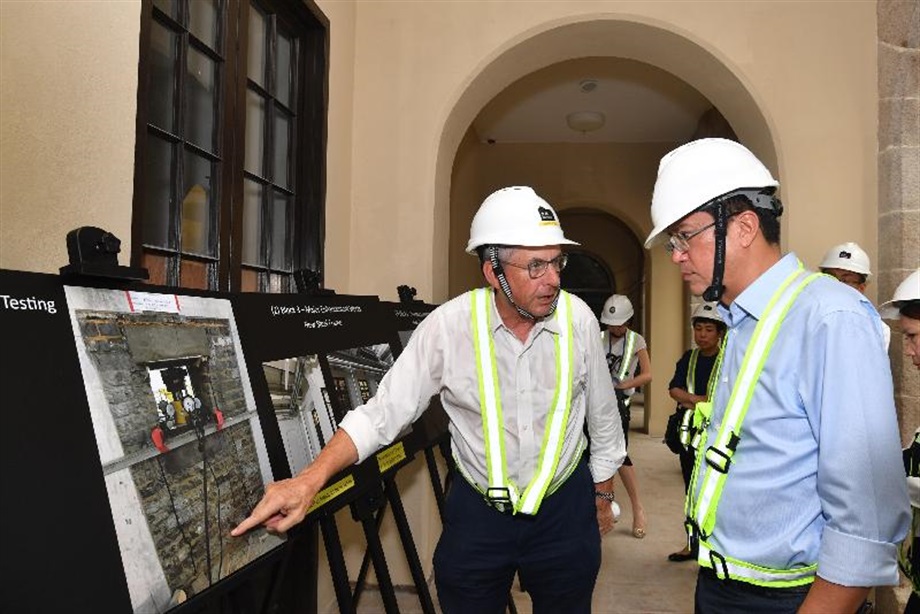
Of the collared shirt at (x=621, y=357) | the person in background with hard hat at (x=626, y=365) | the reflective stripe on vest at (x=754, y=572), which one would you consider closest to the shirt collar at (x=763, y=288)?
the reflective stripe on vest at (x=754, y=572)

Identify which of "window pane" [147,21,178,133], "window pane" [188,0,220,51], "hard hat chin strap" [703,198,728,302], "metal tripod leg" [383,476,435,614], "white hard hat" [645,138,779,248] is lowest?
"metal tripod leg" [383,476,435,614]

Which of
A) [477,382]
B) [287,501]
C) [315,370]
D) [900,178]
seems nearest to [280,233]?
[315,370]

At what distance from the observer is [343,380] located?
82.4 inches

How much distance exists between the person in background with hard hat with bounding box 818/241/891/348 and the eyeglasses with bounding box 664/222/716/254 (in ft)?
7.72

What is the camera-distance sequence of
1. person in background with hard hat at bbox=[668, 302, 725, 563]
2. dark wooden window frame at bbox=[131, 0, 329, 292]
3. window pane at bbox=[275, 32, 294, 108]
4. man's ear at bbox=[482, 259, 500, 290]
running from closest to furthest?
dark wooden window frame at bbox=[131, 0, 329, 292], man's ear at bbox=[482, 259, 500, 290], window pane at bbox=[275, 32, 294, 108], person in background with hard hat at bbox=[668, 302, 725, 563]

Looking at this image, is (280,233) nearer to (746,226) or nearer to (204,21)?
(204,21)

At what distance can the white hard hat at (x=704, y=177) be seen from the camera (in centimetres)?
121

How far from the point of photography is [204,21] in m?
2.35

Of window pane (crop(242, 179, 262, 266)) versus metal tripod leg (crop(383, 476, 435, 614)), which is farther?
window pane (crop(242, 179, 262, 266))

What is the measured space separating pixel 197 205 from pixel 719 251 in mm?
1771

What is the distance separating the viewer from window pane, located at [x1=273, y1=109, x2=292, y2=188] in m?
2.98

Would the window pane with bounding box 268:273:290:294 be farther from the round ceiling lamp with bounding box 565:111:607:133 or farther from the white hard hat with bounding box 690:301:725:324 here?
the round ceiling lamp with bounding box 565:111:607:133

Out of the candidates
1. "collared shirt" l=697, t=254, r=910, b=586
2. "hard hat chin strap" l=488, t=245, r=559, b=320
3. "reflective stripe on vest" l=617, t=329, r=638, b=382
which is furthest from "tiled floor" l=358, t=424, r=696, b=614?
"collared shirt" l=697, t=254, r=910, b=586

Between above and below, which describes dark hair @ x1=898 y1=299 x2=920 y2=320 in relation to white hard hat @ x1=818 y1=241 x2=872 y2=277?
below
